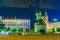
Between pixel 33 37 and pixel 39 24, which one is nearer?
pixel 33 37

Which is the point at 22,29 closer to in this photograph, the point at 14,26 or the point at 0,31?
the point at 14,26

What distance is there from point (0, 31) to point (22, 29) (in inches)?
12.1

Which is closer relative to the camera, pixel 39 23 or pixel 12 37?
pixel 12 37

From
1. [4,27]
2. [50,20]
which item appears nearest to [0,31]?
[4,27]

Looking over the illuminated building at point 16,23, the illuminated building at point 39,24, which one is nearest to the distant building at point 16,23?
the illuminated building at point 16,23

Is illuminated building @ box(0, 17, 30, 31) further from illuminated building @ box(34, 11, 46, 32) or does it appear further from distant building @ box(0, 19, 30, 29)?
illuminated building @ box(34, 11, 46, 32)

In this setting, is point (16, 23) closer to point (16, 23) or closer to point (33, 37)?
point (16, 23)

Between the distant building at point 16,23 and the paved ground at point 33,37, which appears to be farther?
the distant building at point 16,23

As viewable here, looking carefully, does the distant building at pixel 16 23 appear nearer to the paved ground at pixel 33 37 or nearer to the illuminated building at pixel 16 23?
the illuminated building at pixel 16 23

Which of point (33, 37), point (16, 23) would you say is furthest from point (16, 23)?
point (33, 37)

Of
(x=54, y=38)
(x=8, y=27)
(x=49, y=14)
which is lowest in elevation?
(x=54, y=38)

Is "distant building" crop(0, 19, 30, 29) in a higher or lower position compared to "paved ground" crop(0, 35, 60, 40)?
higher

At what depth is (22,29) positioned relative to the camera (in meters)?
2.38

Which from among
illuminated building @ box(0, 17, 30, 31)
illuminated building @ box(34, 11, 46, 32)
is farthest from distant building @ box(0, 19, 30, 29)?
illuminated building @ box(34, 11, 46, 32)
